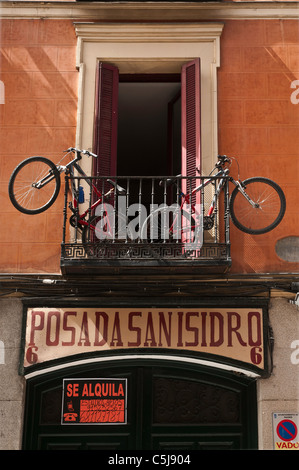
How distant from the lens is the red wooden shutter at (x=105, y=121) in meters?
9.34

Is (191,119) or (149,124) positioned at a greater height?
(149,124)

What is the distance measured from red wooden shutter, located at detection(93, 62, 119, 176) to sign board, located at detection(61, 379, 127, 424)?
291 cm

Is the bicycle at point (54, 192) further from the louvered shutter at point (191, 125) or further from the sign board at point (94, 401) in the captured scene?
the sign board at point (94, 401)

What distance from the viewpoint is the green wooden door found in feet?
27.7

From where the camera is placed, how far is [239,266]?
887 centimetres

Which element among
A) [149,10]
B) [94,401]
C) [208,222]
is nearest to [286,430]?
[94,401]

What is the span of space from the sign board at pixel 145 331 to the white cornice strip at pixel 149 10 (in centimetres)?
439

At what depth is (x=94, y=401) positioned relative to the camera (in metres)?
8.52

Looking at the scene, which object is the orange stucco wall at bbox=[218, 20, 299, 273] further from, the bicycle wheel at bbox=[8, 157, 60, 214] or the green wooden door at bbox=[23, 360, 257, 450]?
the bicycle wheel at bbox=[8, 157, 60, 214]

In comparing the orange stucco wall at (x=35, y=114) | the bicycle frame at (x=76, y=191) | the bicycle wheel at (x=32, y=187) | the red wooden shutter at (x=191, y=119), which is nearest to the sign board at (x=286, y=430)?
the red wooden shutter at (x=191, y=119)

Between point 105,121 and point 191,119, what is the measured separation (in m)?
1.25

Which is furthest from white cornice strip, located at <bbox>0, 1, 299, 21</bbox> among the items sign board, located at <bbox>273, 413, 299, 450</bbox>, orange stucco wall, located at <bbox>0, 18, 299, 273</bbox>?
sign board, located at <bbox>273, 413, 299, 450</bbox>

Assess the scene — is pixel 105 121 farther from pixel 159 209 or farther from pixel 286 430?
pixel 286 430
